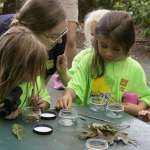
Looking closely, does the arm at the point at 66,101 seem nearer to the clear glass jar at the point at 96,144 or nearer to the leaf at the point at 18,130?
the leaf at the point at 18,130

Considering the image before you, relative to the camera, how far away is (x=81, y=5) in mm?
11125

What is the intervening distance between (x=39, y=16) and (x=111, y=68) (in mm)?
646

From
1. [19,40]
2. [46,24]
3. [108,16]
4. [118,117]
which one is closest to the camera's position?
[19,40]

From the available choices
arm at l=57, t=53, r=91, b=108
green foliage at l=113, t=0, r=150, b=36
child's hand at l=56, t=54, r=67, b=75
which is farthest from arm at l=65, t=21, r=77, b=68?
green foliage at l=113, t=0, r=150, b=36

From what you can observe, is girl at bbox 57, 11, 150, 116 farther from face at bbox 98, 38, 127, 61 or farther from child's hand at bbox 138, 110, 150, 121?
child's hand at bbox 138, 110, 150, 121

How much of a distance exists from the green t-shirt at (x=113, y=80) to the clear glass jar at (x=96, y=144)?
1080mm

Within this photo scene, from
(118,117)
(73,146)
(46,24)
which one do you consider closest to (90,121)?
(118,117)

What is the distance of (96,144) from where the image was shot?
241 centimetres

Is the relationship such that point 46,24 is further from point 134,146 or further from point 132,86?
point 134,146

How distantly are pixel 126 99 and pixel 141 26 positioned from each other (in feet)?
20.6

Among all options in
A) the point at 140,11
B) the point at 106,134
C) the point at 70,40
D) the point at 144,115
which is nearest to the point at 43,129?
the point at 106,134

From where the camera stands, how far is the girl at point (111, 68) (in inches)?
137

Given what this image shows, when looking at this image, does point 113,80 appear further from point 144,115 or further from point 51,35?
point 51,35

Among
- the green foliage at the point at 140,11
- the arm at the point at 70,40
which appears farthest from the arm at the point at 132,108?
the green foliage at the point at 140,11
